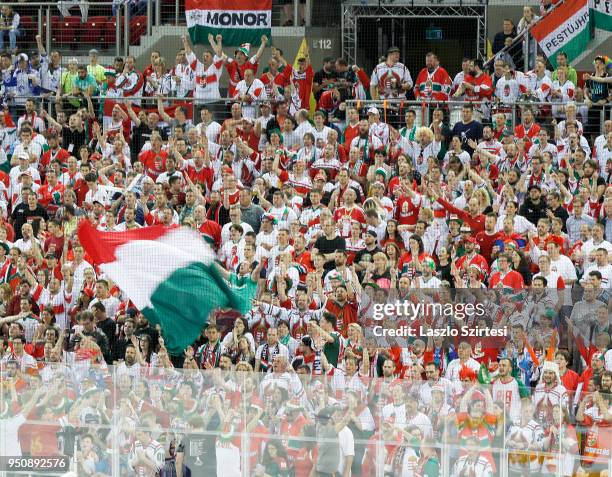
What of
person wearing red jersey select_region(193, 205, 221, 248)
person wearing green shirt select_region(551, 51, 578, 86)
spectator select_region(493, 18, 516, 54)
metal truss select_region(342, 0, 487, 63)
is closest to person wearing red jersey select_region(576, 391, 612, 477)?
person wearing red jersey select_region(193, 205, 221, 248)

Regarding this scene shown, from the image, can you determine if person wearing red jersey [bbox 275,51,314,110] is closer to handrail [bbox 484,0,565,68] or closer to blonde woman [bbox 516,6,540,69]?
handrail [bbox 484,0,565,68]

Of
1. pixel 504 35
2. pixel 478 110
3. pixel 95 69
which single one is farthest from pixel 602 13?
pixel 95 69

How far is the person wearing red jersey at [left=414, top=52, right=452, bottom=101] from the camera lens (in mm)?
23734

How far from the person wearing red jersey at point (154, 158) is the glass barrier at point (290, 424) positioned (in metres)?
6.27

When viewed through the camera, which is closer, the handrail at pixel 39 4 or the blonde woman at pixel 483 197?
the blonde woman at pixel 483 197

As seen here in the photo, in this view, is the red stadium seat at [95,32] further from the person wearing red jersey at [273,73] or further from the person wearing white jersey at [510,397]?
the person wearing white jersey at [510,397]

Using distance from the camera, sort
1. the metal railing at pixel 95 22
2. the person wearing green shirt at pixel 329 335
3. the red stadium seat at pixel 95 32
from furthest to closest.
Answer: the red stadium seat at pixel 95 32 → the metal railing at pixel 95 22 → the person wearing green shirt at pixel 329 335

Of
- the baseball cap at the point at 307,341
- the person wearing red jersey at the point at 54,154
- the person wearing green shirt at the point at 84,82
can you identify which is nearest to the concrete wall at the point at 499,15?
the person wearing green shirt at the point at 84,82

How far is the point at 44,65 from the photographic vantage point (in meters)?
25.2

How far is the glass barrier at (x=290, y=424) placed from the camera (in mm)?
15641

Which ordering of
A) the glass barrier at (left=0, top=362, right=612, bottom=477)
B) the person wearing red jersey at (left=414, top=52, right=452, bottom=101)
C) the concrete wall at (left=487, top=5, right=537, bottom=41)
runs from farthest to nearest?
1. the concrete wall at (left=487, top=5, right=537, bottom=41)
2. the person wearing red jersey at (left=414, top=52, right=452, bottom=101)
3. the glass barrier at (left=0, top=362, right=612, bottom=477)

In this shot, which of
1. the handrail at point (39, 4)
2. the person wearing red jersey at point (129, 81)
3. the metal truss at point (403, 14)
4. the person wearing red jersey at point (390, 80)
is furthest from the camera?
the handrail at point (39, 4)

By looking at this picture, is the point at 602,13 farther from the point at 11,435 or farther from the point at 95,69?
the point at 11,435

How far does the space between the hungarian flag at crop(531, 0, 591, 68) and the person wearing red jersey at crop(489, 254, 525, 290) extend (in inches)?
236
